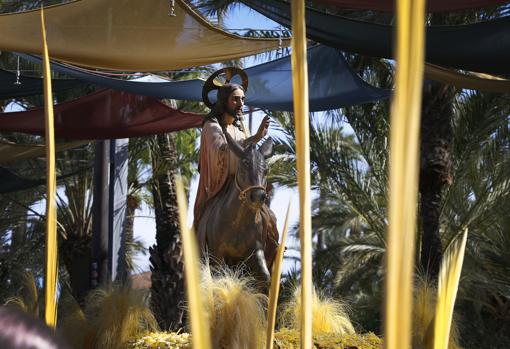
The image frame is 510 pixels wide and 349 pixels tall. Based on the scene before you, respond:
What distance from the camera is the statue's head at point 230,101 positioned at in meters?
6.16

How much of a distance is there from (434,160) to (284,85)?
2.06m

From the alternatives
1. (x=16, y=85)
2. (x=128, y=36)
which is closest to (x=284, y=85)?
(x=128, y=36)

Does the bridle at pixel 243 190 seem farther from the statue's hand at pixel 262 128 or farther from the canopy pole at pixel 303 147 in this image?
the canopy pole at pixel 303 147

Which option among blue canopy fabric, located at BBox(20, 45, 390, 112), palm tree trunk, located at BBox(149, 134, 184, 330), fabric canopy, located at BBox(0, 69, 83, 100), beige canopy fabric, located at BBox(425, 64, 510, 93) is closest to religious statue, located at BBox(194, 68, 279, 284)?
beige canopy fabric, located at BBox(425, 64, 510, 93)

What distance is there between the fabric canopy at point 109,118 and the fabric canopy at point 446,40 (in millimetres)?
4412

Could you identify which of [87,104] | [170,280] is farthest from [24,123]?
[170,280]

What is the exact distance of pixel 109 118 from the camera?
10133 millimetres

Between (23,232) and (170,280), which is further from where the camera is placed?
(23,232)

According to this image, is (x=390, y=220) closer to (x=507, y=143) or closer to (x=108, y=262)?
(x=108, y=262)

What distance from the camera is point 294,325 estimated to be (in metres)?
4.88

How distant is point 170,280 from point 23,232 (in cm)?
850

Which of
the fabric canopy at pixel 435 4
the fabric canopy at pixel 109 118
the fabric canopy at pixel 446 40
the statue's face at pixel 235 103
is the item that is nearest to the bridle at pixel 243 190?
the statue's face at pixel 235 103

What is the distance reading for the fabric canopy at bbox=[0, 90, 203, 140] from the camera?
9992 millimetres

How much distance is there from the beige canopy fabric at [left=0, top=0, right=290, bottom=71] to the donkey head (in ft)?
4.68
